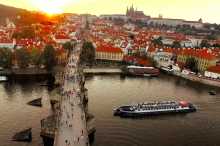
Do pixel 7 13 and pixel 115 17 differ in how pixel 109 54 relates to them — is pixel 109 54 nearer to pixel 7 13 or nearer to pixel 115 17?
pixel 7 13

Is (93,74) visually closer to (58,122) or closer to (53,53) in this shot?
(53,53)

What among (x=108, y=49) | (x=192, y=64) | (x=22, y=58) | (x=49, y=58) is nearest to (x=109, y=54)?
(x=108, y=49)

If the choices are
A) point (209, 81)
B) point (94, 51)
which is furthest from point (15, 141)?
point (94, 51)

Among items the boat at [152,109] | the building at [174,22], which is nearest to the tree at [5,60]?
the boat at [152,109]

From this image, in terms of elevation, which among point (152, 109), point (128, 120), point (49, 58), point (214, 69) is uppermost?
point (49, 58)

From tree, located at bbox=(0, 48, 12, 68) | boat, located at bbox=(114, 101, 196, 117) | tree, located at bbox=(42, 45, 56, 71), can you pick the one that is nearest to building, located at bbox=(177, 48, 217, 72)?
tree, located at bbox=(42, 45, 56, 71)
